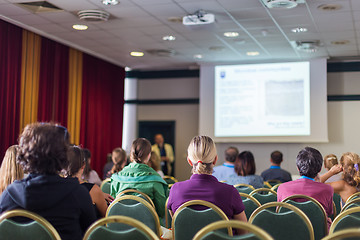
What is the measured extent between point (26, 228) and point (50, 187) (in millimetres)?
228

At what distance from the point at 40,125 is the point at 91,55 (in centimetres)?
794

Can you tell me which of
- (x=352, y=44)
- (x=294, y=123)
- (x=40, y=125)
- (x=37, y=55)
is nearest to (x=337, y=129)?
(x=294, y=123)

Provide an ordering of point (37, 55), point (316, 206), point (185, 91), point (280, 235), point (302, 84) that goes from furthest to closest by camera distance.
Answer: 1. point (185, 91)
2. point (302, 84)
3. point (37, 55)
4. point (316, 206)
5. point (280, 235)

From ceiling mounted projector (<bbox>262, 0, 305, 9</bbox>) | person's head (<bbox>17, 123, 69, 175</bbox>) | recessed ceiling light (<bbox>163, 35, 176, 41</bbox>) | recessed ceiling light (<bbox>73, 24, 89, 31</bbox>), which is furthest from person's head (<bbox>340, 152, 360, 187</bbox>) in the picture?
recessed ceiling light (<bbox>73, 24, 89, 31</bbox>)

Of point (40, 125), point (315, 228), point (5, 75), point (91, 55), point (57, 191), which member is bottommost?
point (315, 228)

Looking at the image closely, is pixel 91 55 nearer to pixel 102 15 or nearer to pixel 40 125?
pixel 102 15

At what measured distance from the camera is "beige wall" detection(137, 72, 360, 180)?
32.6 feet

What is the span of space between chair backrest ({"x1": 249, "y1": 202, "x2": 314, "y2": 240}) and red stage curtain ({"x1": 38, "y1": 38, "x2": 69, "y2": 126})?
249 inches

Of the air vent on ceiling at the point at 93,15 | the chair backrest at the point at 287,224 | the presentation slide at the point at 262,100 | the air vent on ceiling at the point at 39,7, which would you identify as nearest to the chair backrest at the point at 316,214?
the chair backrest at the point at 287,224

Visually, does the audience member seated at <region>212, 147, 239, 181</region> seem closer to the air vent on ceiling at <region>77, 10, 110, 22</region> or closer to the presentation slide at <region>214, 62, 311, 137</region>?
the air vent on ceiling at <region>77, 10, 110, 22</region>

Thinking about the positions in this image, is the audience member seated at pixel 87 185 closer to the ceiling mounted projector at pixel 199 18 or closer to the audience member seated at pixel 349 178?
the audience member seated at pixel 349 178

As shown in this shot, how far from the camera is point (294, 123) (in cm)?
973

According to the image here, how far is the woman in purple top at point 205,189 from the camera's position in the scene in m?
2.83

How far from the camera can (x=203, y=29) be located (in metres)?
7.00
